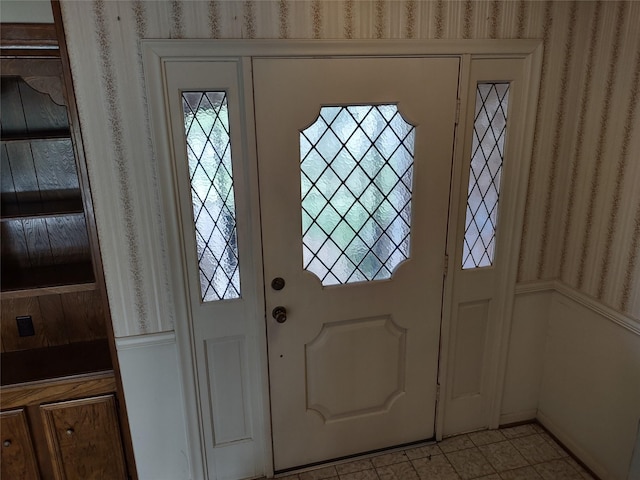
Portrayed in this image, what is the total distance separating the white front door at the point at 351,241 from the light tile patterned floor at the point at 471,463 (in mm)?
85

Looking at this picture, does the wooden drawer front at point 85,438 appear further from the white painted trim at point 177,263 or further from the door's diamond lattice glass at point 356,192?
the door's diamond lattice glass at point 356,192

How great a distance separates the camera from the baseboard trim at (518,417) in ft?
8.20

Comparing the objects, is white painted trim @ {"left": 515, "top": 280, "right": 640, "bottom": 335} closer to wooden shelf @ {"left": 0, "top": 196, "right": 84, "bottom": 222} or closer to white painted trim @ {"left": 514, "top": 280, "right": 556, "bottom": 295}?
white painted trim @ {"left": 514, "top": 280, "right": 556, "bottom": 295}

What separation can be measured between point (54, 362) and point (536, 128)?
2.28m

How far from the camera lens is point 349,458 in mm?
2307

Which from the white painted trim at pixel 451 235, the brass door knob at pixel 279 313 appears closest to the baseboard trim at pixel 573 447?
the white painted trim at pixel 451 235

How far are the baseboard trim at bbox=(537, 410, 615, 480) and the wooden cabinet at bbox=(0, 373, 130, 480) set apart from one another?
2.08 metres

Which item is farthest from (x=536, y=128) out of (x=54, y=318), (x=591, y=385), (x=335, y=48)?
(x=54, y=318)

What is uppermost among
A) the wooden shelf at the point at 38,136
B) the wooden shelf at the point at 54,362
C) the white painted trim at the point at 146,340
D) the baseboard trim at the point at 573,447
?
the wooden shelf at the point at 38,136

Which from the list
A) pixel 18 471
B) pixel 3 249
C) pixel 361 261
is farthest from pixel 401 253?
pixel 18 471

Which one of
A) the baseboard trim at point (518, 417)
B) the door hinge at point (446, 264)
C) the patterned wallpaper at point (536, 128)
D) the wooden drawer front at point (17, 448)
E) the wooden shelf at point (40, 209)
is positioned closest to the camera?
the patterned wallpaper at point (536, 128)

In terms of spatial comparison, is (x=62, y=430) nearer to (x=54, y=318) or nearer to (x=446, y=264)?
(x=54, y=318)

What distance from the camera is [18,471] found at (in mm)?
1902

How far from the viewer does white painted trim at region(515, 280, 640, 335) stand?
1.95 meters
